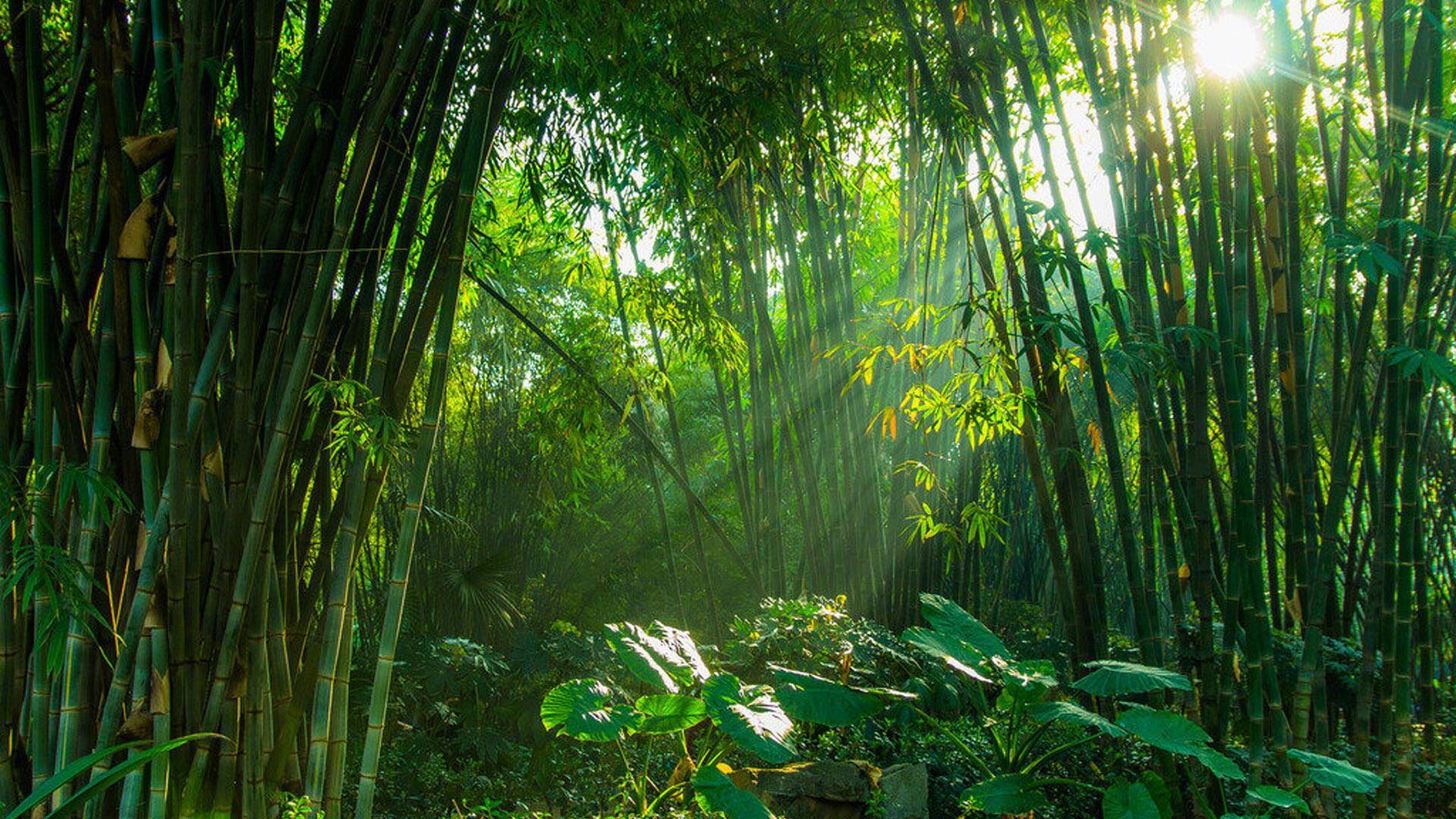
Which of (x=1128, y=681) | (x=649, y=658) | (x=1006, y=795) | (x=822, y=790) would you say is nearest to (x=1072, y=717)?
→ (x=1128, y=681)

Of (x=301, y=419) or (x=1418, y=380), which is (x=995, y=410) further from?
(x=301, y=419)

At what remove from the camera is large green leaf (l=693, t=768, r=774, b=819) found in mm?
1770

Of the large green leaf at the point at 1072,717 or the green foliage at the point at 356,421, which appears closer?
the green foliage at the point at 356,421

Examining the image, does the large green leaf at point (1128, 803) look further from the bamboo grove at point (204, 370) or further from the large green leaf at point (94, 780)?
the large green leaf at point (94, 780)

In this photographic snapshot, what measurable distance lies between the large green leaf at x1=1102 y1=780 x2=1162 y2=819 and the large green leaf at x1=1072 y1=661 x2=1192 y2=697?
0.18 metres

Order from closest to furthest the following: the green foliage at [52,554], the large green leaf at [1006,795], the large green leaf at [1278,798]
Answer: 1. the green foliage at [52,554]
2. the large green leaf at [1278,798]
3. the large green leaf at [1006,795]

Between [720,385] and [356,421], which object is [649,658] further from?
[720,385]

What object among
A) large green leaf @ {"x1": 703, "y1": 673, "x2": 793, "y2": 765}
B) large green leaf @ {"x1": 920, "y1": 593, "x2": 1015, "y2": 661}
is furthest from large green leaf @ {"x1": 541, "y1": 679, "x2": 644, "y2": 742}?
large green leaf @ {"x1": 920, "y1": 593, "x2": 1015, "y2": 661}

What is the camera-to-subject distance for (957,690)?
2537 millimetres

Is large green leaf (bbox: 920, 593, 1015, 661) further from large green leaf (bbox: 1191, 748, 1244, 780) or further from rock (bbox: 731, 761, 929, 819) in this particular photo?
large green leaf (bbox: 1191, 748, 1244, 780)

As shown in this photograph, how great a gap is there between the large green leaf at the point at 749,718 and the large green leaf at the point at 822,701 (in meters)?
0.03

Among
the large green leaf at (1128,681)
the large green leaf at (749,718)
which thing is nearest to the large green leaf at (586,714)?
the large green leaf at (749,718)

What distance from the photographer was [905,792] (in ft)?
7.18

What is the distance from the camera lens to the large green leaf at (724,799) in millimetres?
1770
